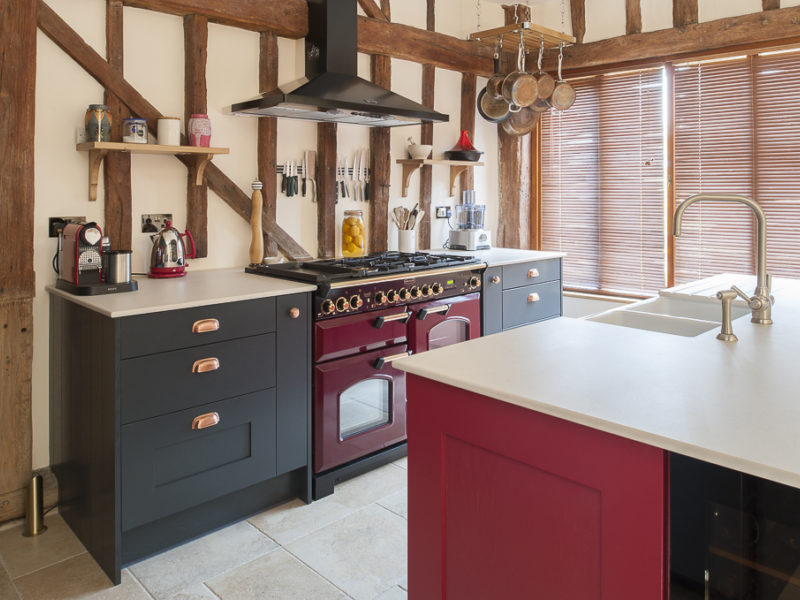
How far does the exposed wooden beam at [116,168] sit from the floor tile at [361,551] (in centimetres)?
156

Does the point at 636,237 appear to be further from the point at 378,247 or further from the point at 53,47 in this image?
the point at 53,47

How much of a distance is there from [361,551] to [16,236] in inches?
Result: 72.8

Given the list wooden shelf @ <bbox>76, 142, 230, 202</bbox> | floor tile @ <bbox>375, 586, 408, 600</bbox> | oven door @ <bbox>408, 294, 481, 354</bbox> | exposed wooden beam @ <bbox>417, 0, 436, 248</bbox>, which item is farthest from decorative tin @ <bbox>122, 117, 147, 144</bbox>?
floor tile @ <bbox>375, 586, 408, 600</bbox>

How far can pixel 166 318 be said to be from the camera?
230 cm

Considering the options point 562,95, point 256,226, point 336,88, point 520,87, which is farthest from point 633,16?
point 256,226

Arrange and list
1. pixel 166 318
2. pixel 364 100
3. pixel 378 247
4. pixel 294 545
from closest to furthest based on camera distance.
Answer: pixel 166 318, pixel 294 545, pixel 364 100, pixel 378 247

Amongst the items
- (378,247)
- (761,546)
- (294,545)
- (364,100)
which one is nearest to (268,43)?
(364,100)

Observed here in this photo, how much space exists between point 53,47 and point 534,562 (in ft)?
8.88

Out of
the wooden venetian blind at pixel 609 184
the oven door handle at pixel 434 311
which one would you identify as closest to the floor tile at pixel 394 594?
the oven door handle at pixel 434 311

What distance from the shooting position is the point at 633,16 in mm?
4184

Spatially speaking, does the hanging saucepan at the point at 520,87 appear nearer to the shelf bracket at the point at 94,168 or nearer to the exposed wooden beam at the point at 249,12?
the exposed wooden beam at the point at 249,12

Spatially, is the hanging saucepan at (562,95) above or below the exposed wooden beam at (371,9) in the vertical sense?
below

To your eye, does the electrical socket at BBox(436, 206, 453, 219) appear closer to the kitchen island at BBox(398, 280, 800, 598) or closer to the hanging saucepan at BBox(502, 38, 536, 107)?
the hanging saucepan at BBox(502, 38, 536, 107)

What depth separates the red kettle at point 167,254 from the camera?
287 centimetres
